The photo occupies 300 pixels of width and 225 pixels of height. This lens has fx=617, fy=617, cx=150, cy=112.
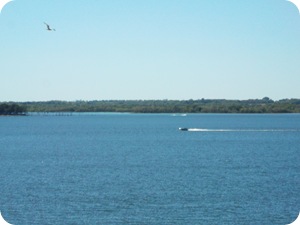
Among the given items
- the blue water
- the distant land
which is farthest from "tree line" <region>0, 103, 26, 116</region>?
the blue water

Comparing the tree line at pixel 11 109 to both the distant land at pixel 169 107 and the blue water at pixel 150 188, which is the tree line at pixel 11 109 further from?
the blue water at pixel 150 188

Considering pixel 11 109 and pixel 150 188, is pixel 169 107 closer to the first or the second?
pixel 11 109

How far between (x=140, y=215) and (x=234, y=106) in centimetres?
14374

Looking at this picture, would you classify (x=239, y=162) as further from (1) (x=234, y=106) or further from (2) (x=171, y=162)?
(1) (x=234, y=106)

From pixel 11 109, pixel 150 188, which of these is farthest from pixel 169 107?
pixel 150 188

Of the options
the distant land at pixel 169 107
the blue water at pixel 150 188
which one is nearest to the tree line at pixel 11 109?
the distant land at pixel 169 107

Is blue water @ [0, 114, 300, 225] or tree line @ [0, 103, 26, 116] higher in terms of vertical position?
tree line @ [0, 103, 26, 116]

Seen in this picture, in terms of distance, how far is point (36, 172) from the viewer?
33.2m

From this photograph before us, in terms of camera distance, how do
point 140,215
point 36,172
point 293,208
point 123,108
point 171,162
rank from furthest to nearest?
point 123,108 < point 171,162 < point 36,172 < point 293,208 < point 140,215

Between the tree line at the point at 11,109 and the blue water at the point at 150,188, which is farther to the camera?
the tree line at the point at 11,109

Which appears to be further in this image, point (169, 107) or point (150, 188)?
point (169, 107)

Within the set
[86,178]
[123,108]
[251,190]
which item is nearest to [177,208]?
[251,190]

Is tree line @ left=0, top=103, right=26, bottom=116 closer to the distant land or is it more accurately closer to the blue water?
the distant land

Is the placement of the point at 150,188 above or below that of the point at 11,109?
below
